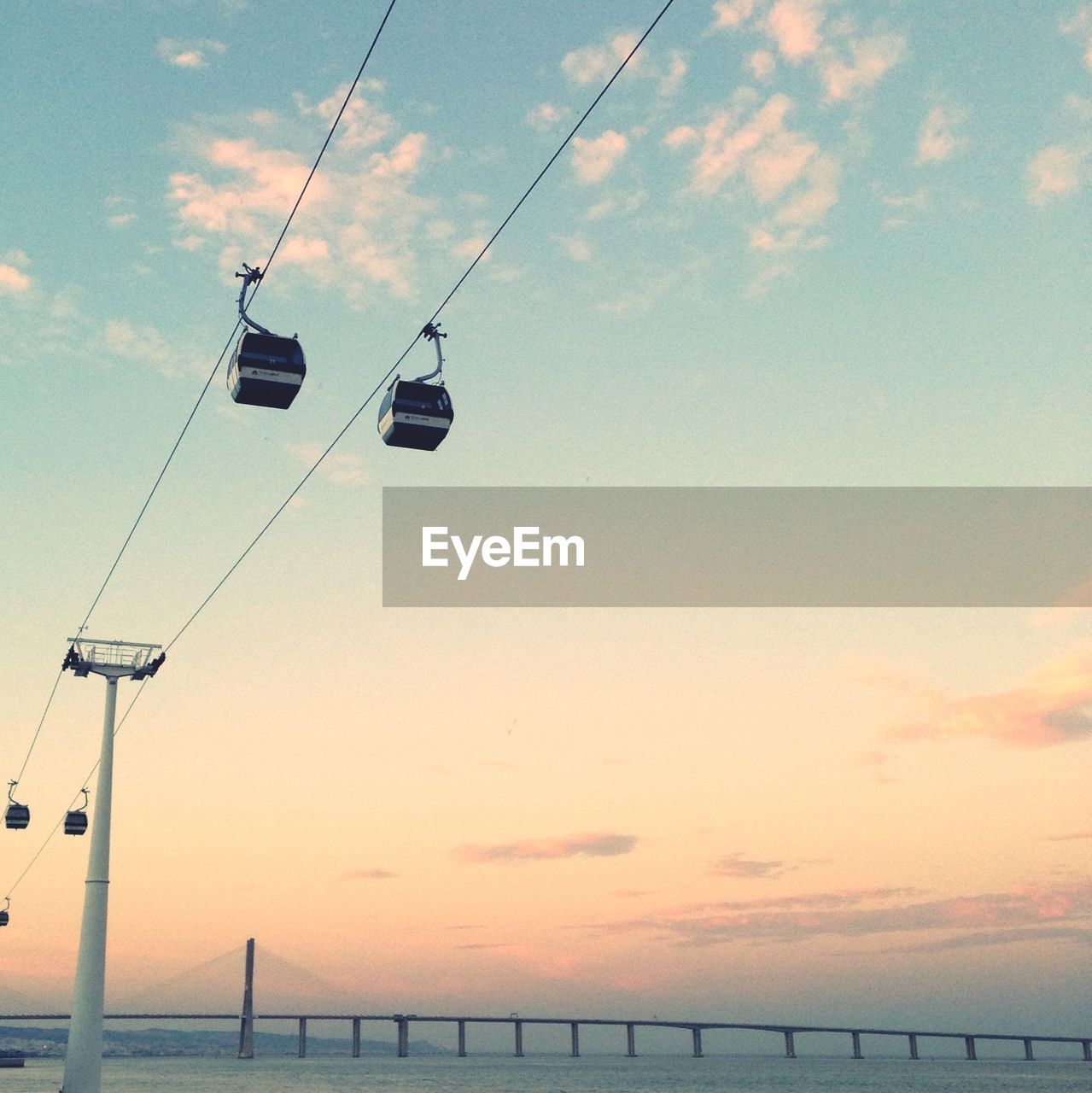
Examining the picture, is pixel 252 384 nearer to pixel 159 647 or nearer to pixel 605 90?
pixel 605 90

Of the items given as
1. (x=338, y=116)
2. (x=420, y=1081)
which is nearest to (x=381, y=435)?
(x=338, y=116)

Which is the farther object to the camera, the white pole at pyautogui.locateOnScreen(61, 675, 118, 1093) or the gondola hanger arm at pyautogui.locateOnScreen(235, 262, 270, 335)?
the white pole at pyautogui.locateOnScreen(61, 675, 118, 1093)

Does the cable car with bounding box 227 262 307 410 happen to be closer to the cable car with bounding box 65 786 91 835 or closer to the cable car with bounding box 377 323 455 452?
the cable car with bounding box 377 323 455 452

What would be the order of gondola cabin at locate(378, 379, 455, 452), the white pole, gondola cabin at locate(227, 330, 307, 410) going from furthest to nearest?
the white pole → gondola cabin at locate(378, 379, 455, 452) → gondola cabin at locate(227, 330, 307, 410)

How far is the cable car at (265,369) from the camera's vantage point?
49.7ft

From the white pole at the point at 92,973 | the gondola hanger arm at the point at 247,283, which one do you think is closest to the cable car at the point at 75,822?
the white pole at the point at 92,973

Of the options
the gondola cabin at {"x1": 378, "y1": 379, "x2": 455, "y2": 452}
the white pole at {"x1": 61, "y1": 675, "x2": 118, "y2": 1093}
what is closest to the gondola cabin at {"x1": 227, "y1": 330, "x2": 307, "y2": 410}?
the gondola cabin at {"x1": 378, "y1": 379, "x2": 455, "y2": 452}

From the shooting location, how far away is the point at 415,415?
15852mm

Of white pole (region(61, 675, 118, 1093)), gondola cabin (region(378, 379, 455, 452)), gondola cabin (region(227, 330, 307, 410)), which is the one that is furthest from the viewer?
white pole (region(61, 675, 118, 1093))

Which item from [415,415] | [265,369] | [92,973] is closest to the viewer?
[265,369]

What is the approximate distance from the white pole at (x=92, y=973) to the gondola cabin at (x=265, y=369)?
21579 mm

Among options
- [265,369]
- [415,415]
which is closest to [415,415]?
[415,415]

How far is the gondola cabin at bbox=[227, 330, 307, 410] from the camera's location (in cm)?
1515

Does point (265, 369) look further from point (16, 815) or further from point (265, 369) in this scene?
point (16, 815)
